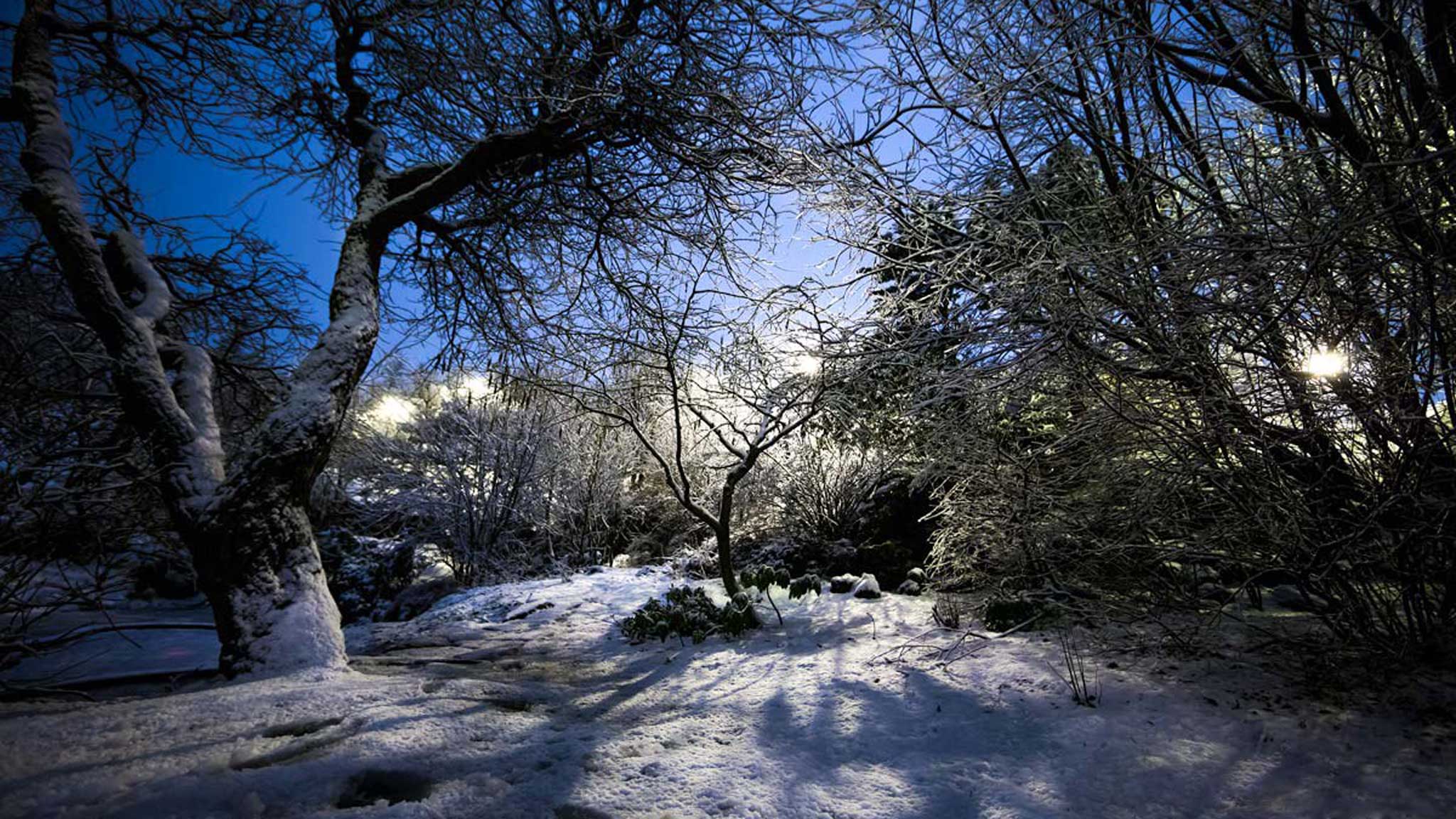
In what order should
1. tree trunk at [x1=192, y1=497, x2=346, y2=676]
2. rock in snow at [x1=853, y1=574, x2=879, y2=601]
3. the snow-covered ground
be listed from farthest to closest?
1. rock in snow at [x1=853, y1=574, x2=879, y2=601]
2. tree trunk at [x1=192, y1=497, x2=346, y2=676]
3. the snow-covered ground

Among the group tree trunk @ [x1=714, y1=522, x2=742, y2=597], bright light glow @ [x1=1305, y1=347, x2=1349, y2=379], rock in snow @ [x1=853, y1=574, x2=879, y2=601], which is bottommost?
rock in snow @ [x1=853, y1=574, x2=879, y2=601]

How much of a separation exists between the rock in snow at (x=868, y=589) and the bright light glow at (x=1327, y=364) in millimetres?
3694

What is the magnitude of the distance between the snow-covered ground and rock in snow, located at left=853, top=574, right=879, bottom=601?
1.98 metres

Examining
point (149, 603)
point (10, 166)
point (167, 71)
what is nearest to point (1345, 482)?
point (167, 71)

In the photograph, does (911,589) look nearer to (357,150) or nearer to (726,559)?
(726,559)

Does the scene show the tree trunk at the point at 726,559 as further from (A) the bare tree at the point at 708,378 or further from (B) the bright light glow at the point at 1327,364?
(B) the bright light glow at the point at 1327,364

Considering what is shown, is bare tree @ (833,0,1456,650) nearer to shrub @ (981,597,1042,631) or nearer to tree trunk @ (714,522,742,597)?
shrub @ (981,597,1042,631)

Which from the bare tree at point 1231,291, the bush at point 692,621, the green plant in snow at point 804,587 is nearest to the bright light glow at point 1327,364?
the bare tree at point 1231,291

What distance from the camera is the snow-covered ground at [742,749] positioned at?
1.71 m

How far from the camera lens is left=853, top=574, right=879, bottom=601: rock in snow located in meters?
5.27

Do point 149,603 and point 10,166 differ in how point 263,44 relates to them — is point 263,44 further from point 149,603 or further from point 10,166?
point 149,603

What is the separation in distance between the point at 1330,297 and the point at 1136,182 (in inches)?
50.8

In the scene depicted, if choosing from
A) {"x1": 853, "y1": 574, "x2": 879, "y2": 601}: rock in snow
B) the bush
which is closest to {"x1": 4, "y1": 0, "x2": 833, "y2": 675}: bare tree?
the bush

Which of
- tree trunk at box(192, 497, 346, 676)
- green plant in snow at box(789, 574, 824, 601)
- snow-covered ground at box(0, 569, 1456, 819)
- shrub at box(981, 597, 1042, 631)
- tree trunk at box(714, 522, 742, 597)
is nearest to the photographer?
snow-covered ground at box(0, 569, 1456, 819)
